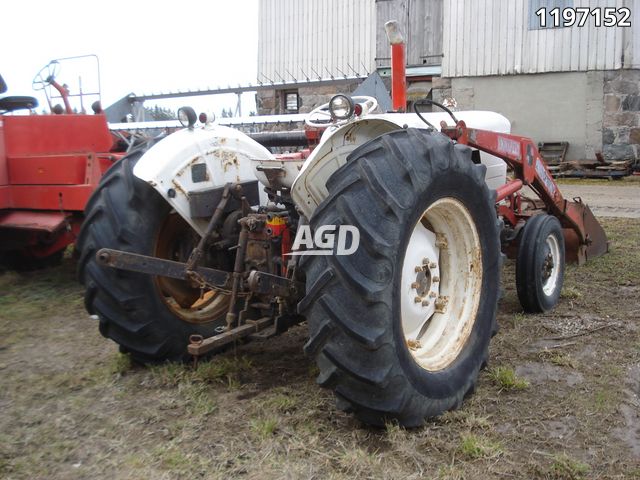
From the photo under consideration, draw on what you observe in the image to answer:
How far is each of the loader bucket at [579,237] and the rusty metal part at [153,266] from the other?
11.6 ft

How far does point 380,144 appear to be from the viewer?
2672mm

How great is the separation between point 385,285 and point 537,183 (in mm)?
2899

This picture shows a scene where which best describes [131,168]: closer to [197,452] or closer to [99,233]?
[99,233]

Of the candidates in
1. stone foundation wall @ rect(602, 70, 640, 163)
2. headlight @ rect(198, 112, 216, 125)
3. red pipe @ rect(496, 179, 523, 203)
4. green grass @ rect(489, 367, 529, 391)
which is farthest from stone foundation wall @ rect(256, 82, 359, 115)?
green grass @ rect(489, 367, 529, 391)

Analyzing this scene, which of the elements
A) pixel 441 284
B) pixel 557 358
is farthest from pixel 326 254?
pixel 557 358

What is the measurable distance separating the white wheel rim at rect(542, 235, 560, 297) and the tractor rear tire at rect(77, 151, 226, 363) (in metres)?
2.74

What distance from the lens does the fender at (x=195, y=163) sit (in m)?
3.21

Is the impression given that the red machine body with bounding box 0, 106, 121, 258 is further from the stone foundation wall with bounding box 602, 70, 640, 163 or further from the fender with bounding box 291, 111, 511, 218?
the stone foundation wall with bounding box 602, 70, 640, 163

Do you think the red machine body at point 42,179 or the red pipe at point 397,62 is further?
the red machine body at point 42,179

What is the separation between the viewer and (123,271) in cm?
322

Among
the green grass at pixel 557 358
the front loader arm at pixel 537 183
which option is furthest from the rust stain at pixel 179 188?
the green grass at pixel 557 358

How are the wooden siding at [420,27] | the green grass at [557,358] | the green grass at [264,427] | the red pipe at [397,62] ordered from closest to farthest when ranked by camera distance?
the green grass at [264,427] < the green grass at [557,358] < the red pipe at [397,62] < the wooden siding at [420,27]

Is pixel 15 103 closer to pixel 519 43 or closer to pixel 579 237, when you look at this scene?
pixel 579 237

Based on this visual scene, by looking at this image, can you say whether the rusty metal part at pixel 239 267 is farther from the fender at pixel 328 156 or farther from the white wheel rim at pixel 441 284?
the white wheel rim at pixel 441 284
